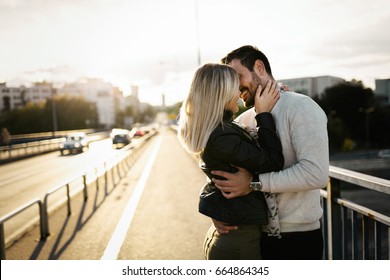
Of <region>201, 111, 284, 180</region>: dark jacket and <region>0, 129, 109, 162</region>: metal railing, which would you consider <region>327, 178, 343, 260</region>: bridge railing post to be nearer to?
<region>201, 111, 284, 180</region>: dark jacket

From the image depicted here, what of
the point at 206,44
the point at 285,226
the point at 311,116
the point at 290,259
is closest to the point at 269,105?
the point at 311,116

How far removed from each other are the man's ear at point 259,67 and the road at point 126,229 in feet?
9.74

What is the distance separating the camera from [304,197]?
2.21 m

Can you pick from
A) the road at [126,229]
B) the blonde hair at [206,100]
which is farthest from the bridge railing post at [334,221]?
the road at [126,229]

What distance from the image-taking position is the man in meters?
2.01

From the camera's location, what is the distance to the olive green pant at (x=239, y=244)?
2.15 meters

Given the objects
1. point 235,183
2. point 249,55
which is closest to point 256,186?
point 235,183

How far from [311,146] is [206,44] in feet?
5.56

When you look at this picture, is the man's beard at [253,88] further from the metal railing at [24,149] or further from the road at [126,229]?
the metal railing at [24,149]

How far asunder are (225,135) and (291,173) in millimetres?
401

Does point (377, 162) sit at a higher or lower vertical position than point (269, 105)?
lower
